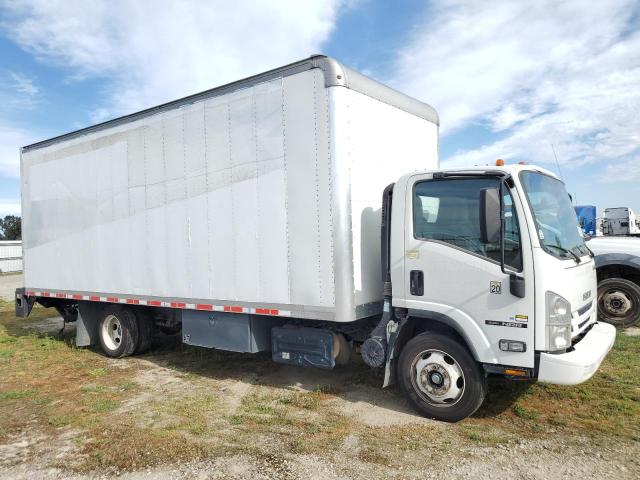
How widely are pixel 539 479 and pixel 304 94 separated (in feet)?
14.1

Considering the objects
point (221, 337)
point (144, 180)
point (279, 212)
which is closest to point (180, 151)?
point (144, 180)

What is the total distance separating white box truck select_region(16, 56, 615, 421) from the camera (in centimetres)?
472

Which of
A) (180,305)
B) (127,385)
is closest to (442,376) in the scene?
(180,305)

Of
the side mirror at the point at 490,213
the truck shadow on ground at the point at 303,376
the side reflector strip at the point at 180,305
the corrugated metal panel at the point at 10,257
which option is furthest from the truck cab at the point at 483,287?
the corrugated metal panel at the point at 10,257

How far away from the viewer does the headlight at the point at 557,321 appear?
14.9 feet

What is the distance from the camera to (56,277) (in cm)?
904

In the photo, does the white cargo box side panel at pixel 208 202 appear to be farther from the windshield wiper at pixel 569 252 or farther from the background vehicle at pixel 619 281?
the background vehicle at pixel 619 281

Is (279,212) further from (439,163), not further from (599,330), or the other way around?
(599,330)

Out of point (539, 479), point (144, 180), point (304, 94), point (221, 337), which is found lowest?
point (539, 479)

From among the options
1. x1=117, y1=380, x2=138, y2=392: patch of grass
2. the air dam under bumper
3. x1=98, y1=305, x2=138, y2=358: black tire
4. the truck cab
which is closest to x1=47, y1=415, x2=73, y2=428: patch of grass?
x1=117, y1=380, x2=138, y2=392: patch of grass

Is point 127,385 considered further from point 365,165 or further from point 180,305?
point 365,165

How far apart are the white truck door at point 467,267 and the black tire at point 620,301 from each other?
214 inches

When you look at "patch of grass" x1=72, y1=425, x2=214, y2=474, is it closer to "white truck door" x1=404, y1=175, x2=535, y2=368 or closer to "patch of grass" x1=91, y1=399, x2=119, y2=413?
"patch of grass" x1=91, y1=399, x2=119, y2=413

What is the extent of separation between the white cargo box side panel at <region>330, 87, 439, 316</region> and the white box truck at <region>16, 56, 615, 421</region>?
0.02 metres
